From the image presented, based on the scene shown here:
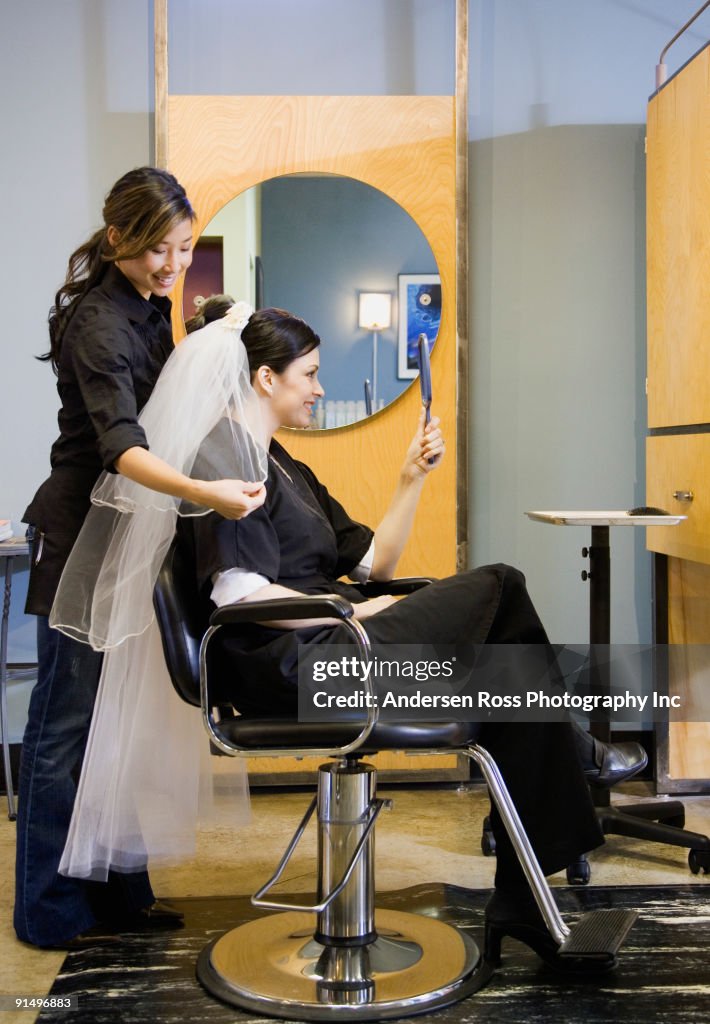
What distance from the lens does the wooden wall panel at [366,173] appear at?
3.17 metres

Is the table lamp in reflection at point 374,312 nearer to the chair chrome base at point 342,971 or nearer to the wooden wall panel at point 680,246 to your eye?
the wooden wall panel at point 680,246

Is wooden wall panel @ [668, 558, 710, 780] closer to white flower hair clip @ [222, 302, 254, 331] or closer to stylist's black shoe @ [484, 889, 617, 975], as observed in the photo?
stylist's black shoe @ [484, 889, 617, 975]

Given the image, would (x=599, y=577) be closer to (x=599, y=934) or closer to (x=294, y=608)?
(x=599, y=934)

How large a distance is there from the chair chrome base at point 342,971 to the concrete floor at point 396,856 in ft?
0.92

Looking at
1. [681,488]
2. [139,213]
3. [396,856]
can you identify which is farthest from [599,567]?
[139,213]

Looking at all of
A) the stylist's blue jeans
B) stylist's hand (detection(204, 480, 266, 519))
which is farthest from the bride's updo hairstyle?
the stylist's blue jeans

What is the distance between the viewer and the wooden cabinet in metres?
2.80

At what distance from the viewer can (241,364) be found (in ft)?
6.54

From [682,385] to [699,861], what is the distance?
1.19 meters

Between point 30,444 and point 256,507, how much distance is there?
5.47ft

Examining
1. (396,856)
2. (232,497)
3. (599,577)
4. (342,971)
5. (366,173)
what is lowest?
(396,856)

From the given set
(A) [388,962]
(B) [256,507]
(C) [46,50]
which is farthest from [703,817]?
(C) [46,50]

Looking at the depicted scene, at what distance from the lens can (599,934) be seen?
190cm

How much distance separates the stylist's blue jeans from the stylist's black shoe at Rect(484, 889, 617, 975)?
2.60ft
